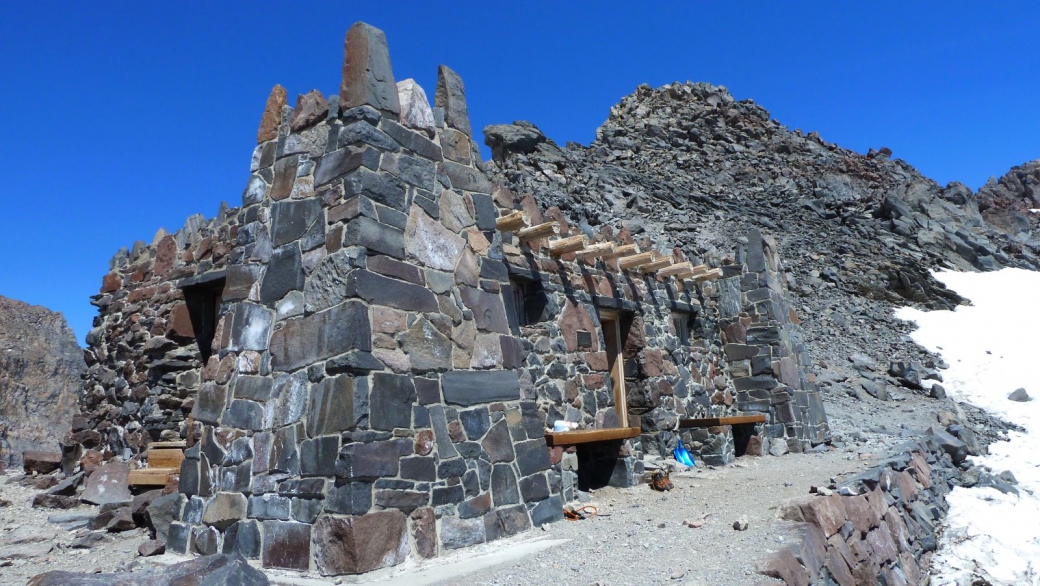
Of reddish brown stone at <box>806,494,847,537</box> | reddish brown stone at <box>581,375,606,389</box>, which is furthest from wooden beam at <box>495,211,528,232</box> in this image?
reddish brown stone at <box>806,494,847,537</box>

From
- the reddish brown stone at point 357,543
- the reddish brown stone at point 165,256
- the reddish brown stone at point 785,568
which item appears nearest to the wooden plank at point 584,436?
the reddish brown stone at point 357,543

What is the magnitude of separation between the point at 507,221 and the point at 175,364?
5.17 m

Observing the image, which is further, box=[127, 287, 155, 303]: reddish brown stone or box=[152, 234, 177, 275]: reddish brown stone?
box=[127, 287, 155, 303]: reddish brown stone

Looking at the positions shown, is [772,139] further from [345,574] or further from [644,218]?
[345,574]

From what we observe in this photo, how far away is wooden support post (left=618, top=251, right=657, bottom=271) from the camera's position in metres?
10.4

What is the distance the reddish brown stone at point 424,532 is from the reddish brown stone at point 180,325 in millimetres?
5974

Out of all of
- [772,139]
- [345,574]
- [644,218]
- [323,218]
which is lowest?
[345,574]

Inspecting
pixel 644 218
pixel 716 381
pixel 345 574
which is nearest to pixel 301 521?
pixel 345 574

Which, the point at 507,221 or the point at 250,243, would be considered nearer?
the point at 250,243

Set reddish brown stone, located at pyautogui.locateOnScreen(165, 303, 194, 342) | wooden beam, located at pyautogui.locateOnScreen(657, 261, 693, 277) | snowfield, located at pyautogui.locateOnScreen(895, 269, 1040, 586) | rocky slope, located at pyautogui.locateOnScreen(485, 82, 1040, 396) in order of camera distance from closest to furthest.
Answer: snowfield, located at pyautogui.locateOnScreen(895, 269, 1040, 586) → reddish brown stone, located at pyautogui.locateOnScreen(165, 303, 194, 342) → wooden beam, located at pyautogui.locateOnScreen(657, 261, 693, 277) → rocky slope, located at pyautogui.locateOnScreen(485, 82, 1040, 396)

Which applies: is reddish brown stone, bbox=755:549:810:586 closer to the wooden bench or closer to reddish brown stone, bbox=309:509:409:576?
reddish brown stone, bbox=309:509:409:576

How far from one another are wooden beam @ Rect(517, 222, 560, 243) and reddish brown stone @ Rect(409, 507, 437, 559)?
12.9 ft

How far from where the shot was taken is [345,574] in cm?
490

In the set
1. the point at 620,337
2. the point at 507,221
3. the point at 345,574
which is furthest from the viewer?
the point at 620,337
